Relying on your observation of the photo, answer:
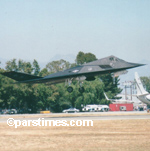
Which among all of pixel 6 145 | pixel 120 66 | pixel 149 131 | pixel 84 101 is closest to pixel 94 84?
pixel 84 101

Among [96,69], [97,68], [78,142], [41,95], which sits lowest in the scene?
[78,142]

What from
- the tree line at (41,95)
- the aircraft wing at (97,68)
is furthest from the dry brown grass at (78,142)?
the tree line at (41,95)

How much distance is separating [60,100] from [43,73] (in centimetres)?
876

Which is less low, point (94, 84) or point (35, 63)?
point (35, 63)

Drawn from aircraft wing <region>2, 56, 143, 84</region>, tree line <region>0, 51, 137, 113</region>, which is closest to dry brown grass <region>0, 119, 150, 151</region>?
aircraft wing <region>2, 56, 143, 84</region>

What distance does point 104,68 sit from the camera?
3697 cm

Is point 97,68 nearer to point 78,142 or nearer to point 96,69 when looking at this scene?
point 96,69

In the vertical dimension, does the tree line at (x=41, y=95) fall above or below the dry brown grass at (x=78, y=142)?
above

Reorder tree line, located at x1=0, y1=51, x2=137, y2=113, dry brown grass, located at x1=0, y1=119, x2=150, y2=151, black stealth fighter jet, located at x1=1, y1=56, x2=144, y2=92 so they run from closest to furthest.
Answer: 1. dry brown grass, located at x1=0, y1=119, x2=150, y2=151
2. black stealth fighter jet, located at x1=1, y1=56, x2=144, y2=92
3. tree line, located at x1=0, y1=51, x2=137, y2=113

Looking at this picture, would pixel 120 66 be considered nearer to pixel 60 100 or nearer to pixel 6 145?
pixel 6 145

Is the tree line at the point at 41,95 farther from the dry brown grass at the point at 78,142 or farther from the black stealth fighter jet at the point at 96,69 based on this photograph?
the dry brown grass at the point at 78,142

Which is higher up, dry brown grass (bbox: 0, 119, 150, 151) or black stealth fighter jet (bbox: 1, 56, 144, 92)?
black stealth fighter jet (bbox: 1, 56, 144, 92)

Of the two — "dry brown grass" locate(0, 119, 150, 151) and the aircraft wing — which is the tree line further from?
"dry brown grass" locate(0, 119, 150, 151)

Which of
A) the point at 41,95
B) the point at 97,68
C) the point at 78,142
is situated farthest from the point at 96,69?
the point at 41,95
